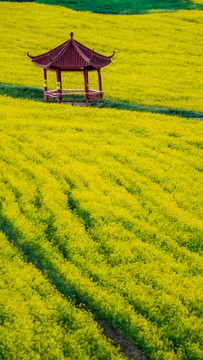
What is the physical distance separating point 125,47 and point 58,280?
1183 inches

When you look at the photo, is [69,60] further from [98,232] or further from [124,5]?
[124,5]

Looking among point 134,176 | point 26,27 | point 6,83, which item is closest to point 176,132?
point 134,176

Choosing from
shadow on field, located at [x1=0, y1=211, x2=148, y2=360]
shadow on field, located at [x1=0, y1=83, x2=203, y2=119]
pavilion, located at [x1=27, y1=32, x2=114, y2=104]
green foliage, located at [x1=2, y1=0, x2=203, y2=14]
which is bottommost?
shadow on field, located at [x1=0, y1=211, x2=148, y2=360]

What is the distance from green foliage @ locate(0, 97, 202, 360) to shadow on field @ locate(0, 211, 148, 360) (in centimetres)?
3

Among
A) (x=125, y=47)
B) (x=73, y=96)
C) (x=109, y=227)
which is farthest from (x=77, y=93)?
(x=109, y=227)

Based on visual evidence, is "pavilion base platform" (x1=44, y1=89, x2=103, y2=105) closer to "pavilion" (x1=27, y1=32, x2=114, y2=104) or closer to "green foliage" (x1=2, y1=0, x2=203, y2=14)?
"pavilion" (x1=27, y1=32, x2=114, y2=104)

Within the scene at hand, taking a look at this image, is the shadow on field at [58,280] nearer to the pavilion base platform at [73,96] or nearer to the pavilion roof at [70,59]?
the pavilion roof at [70,59]

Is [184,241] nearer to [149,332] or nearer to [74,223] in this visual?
[74,223]

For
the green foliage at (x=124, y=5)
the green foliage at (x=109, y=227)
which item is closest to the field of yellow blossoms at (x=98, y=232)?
the green foliage at (x=109, y=227)

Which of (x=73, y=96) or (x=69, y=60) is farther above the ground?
(x=69, y=60)

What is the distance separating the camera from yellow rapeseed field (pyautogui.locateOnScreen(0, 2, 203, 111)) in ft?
91.3

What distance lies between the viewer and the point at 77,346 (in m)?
7.50

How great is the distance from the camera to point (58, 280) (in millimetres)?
9188

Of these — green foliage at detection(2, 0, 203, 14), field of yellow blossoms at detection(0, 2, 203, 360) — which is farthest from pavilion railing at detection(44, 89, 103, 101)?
green foliage at detection(2, 0, 203, 14)
